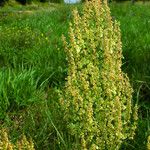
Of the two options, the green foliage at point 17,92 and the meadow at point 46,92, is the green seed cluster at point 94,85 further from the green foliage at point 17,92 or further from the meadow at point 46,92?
the green foliage at point 17,92

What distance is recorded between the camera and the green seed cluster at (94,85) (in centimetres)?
428

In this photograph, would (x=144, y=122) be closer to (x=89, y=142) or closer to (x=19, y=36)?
(x=89, y=142)

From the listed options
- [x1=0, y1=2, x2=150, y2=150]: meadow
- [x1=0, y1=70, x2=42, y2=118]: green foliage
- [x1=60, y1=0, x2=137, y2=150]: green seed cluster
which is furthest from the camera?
[x1=0, y1=70, x2=42, y2=118]: green foliage

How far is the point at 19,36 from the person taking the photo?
37.3 ft

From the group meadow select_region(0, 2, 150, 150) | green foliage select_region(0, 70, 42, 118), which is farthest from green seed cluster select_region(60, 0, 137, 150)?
green foliage select_region(0, 70, 42, 118)

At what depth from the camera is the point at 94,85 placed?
430cm

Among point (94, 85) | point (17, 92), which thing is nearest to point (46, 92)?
point (17, 92)

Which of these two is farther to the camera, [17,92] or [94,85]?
[17,92]

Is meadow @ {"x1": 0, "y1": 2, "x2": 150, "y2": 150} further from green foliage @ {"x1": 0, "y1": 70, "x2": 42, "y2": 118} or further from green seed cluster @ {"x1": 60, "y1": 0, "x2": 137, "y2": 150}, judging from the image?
green seed cluster @ {"x1": 60, "y1": 0, "x2": 137, "y2": 150}

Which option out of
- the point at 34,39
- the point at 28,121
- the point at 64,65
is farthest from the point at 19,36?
the point at 28,121

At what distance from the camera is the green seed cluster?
14.0 ft

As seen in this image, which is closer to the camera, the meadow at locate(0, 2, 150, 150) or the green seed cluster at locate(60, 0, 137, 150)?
the green seed cluster at locate(60, 0, 137, 150)

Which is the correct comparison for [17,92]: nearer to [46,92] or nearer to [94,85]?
[46,92]

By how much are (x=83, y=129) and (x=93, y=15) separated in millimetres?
1117
